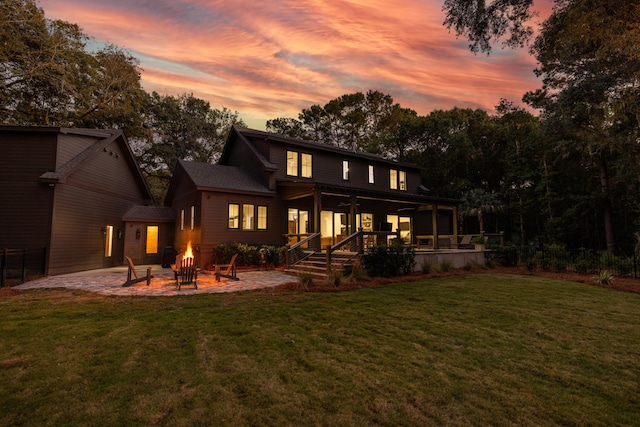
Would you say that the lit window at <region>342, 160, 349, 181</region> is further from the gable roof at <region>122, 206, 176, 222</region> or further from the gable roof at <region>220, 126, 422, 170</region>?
the gable roof at <region>122, 206, 176, 222</region>

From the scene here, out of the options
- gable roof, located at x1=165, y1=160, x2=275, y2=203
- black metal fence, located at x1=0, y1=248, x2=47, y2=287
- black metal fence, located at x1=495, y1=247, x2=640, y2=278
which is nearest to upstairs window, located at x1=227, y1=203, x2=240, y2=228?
gable roof, located at x1=165, y1=160, x2=275, y2=203

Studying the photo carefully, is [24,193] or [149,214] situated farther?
[149,214]

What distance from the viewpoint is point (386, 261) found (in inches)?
478

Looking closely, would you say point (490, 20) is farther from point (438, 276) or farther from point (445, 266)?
point (445, 266)

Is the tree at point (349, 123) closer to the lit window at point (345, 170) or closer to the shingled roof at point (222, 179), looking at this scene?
the lit window at point (345, 170)

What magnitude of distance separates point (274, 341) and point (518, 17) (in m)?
9.70

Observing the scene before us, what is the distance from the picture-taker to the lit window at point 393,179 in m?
23.6

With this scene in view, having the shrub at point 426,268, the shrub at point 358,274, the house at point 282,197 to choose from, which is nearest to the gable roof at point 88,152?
the house at point 282,197

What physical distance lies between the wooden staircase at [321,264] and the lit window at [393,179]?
1176 centimetres

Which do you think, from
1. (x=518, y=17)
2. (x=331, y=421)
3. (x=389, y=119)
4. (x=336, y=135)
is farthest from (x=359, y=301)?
(x=389, y=119)

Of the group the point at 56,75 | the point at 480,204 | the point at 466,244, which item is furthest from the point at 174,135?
the point at 480,204

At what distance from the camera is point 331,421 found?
293 centimetres

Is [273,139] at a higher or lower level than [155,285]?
higher

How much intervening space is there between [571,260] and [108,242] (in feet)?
83.0
